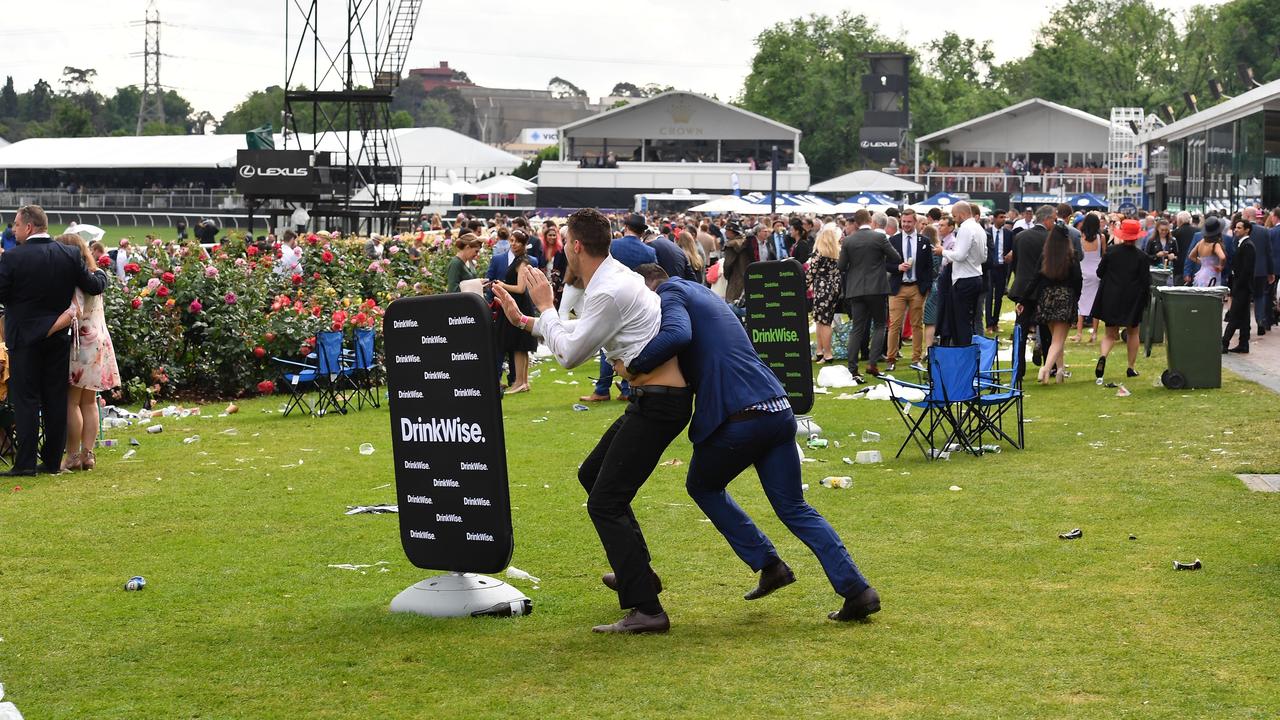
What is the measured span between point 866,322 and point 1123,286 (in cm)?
295

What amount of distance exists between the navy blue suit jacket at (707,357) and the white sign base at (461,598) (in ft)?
3.86

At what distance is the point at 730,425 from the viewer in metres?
6.49

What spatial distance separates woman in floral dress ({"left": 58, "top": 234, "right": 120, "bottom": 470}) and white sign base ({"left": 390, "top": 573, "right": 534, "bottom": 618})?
5.01 meters

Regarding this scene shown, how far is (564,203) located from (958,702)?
80407 mm

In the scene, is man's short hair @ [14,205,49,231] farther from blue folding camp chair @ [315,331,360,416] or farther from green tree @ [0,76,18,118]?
green tree @ [0,76,18,118]

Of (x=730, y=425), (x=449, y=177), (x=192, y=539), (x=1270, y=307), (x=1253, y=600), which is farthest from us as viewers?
(x=449, y=177)

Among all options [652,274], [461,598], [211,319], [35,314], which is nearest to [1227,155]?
[211,319]

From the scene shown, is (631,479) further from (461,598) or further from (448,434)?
(461,598)

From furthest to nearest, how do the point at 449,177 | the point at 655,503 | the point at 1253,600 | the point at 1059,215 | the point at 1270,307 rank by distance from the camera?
the point at 449,177 < the point at 1270,307 < the point at 1059,215 < the point at 655,503 < the point at 1253,600

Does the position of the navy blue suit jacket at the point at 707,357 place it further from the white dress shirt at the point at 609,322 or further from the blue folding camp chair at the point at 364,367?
the blue folding camp chair at the point at 364,367

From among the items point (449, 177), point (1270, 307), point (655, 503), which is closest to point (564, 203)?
point (449, 177)

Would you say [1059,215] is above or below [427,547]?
above

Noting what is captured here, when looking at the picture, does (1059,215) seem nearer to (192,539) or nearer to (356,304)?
(356,304)

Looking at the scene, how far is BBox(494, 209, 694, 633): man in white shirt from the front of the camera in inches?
249
